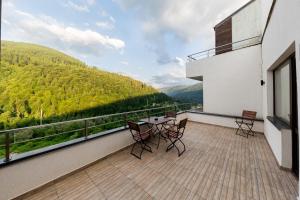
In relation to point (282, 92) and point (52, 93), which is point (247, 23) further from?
point (52, 93)

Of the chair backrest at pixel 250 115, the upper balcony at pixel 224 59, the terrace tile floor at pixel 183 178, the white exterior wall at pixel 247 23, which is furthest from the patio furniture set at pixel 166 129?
the white exterior wall at pixel 247 23

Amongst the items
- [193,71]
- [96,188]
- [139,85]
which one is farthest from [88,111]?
[96,188]

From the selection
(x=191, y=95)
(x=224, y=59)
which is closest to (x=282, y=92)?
(x=224, y=59)

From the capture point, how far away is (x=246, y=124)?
5164 millimetres

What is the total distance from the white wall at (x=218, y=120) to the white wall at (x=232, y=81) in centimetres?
49

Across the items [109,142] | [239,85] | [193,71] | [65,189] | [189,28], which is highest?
[189,28]

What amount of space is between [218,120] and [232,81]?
193 cm

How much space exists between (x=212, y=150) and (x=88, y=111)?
54.9 feet

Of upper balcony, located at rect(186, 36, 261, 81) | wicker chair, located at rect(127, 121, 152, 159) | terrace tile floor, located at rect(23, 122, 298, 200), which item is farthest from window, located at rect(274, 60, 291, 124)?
wicker chair, located at rect(127, 121, 152, 159)

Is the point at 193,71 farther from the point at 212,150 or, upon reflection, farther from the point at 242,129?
the point at 212,150

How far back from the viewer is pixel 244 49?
19.1 feet

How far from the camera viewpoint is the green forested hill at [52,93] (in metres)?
15.7

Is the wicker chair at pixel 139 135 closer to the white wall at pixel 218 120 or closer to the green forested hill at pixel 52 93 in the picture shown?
the white wall at pixel 218 120

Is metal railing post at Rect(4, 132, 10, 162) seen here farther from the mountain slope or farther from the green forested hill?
the green forested hill
